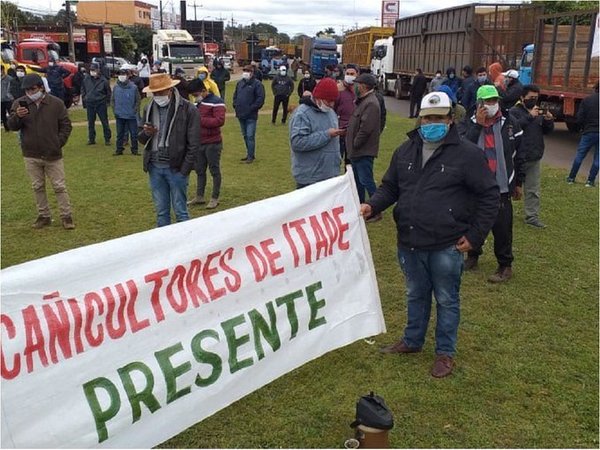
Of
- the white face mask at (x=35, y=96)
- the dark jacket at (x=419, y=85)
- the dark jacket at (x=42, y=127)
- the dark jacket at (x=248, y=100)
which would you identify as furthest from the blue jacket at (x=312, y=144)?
the dark jacket at (x=419, y=85)

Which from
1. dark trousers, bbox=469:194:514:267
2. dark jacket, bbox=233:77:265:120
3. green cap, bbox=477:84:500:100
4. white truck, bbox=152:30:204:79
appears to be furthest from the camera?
white truck, bbox=152:30:204:79

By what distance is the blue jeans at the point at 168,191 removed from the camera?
5984 millimetres

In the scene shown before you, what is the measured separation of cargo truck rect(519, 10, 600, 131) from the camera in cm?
1422

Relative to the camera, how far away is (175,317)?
3111 mm

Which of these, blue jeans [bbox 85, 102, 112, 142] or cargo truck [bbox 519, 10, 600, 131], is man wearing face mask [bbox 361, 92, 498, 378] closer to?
blue jeans [bbox 85, 102, 112, 142]

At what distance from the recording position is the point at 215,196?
8.41 m

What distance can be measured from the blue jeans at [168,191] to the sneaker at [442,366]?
10.0 feet

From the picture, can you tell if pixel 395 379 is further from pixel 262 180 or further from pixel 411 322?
pixel 262 180

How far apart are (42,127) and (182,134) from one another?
202cm

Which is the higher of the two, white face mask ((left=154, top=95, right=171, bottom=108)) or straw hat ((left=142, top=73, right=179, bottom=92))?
straw hat ((left=142, top=73, right=179, bottom=92))

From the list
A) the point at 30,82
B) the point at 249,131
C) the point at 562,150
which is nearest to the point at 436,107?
the point at 30,82

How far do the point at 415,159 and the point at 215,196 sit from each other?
197 inches

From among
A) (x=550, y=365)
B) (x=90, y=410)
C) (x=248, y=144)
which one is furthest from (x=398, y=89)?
(x=90, y=410)

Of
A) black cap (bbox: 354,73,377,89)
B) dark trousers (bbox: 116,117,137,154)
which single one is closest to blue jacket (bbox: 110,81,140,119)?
dark trousers (bbox: 116,117,137,154)
